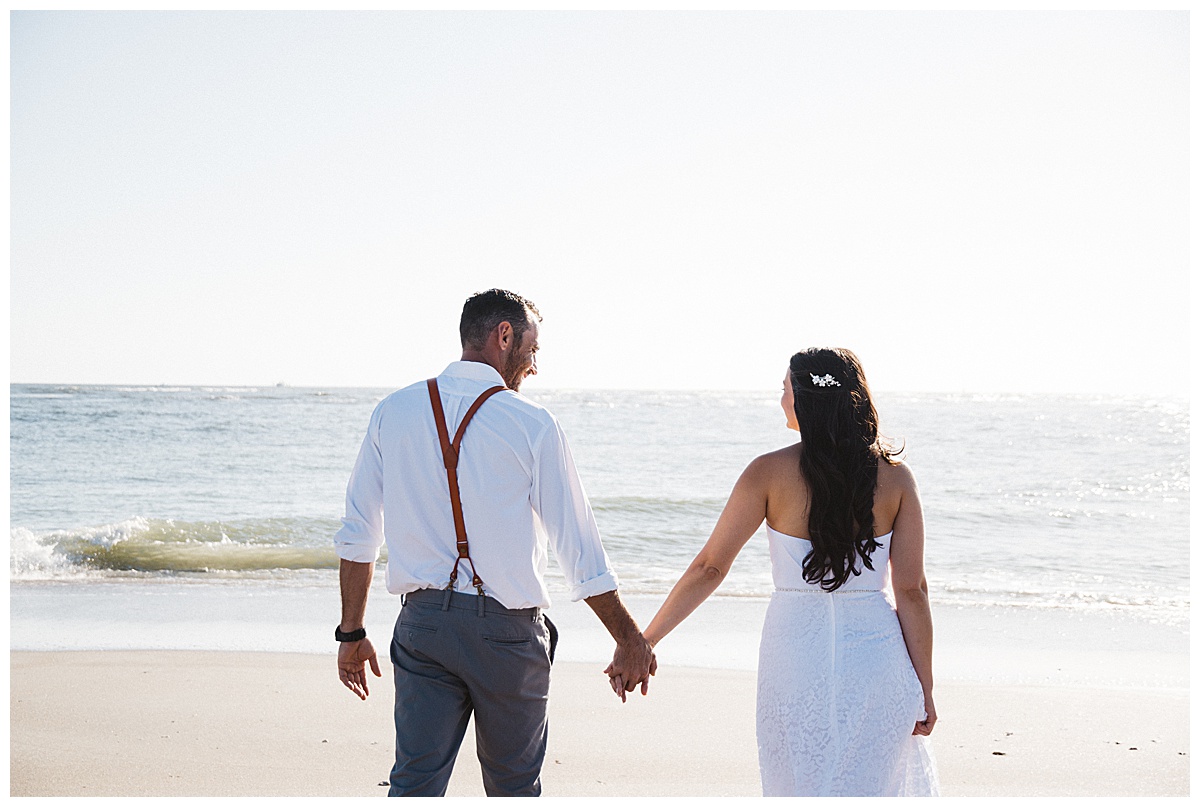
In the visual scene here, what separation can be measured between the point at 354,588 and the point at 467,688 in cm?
42

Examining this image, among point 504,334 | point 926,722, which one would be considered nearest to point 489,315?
point 504,334

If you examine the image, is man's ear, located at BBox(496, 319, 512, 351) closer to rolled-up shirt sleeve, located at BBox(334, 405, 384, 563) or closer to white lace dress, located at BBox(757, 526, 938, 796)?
rolled-up shirt sleeve, located at BBox(334, 405, 384, 563)

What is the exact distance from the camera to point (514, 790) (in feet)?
8.67

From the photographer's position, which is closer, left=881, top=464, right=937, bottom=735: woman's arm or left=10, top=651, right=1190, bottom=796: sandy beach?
left=881, top=464, right=937, bottom=735: woman's arm

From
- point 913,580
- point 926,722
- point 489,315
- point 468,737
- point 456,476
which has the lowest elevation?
point 468,737

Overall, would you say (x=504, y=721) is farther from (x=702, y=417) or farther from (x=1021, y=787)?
(x=702, y=417)

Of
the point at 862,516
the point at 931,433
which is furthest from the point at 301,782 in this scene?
the point at 931,433

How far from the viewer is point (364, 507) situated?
270 centimetres

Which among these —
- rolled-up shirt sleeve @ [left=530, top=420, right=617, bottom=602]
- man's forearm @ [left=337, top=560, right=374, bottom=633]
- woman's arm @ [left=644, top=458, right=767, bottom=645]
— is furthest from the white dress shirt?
woman's arm @ [left=644, top=458, right=767, bottom=645]

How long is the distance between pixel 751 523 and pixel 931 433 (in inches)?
1146

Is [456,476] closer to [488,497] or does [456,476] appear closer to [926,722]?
[488,497]

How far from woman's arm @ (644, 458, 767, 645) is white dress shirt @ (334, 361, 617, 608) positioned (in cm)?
34

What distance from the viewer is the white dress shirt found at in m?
2.53

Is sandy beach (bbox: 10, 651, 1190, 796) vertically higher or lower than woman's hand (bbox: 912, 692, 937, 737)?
lower
